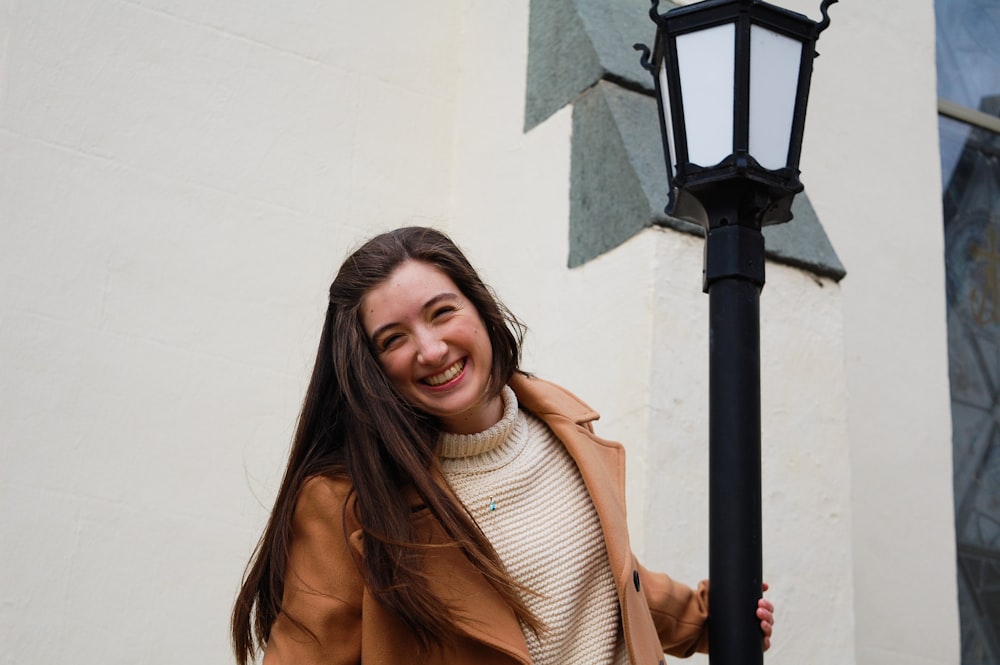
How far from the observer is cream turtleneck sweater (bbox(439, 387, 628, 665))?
235 cm

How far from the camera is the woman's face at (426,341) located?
7.58ft

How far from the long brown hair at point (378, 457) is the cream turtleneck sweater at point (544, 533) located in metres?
0.07

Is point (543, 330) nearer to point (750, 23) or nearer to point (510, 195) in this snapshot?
point (510, 195)

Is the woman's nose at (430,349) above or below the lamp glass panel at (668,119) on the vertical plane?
below

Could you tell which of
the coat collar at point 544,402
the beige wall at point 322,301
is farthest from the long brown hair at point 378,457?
the beige wall at point 322,301

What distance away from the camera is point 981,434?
14.5 feet

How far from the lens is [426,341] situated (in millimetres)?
2301

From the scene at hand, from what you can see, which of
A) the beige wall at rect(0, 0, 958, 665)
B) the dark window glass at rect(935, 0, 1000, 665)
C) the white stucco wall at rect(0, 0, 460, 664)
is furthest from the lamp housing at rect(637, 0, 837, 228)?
the dark window glass at rect(935, 0, 1000, 665)

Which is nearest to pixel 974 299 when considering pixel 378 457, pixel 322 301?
pixel 322 301

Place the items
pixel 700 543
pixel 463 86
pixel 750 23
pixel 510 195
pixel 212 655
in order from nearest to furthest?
pixel 750 23
pixel 700 543
pixel 212 655
pixel 510 195
pixel 463 86

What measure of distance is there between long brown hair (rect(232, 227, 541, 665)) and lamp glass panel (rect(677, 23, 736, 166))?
1.62ft

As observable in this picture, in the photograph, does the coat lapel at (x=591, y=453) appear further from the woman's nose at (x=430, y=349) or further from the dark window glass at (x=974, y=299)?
the dark window glass at (x=974, y=299)

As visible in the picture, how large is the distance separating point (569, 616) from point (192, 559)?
4.40ft

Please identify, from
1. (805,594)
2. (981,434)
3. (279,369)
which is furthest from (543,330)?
(981,434)
